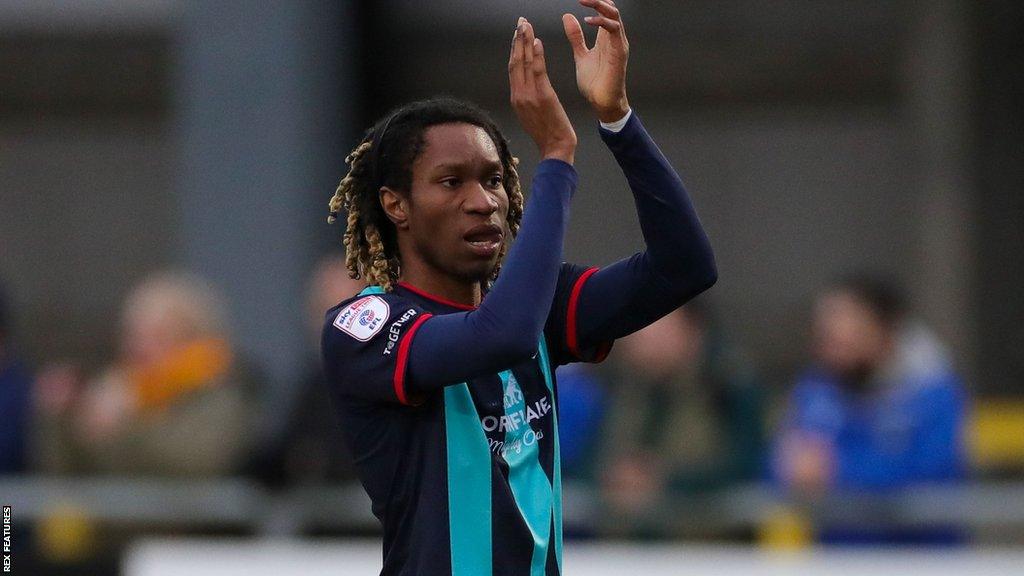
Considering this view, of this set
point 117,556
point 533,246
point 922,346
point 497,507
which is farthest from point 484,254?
point 117,556

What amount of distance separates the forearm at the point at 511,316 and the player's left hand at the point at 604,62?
180 millimetres

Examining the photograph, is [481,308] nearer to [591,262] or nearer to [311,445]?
[311,445]

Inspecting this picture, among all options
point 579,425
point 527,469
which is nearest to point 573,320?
point 527,469

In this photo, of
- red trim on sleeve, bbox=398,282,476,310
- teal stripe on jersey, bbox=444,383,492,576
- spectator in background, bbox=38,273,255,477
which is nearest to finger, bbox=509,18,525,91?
red trim on sleeve, bbox=398,282,476,310

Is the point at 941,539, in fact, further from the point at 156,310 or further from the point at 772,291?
the point at 772,291

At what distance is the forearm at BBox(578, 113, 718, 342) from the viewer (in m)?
3.23

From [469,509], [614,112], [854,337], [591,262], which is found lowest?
Result: [469,509]

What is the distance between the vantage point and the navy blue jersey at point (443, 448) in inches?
122

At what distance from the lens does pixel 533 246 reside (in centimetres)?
301

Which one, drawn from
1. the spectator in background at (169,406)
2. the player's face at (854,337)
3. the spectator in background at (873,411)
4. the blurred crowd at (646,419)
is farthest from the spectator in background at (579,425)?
the spectator in background at (169,406)

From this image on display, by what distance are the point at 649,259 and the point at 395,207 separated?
50 centimetres

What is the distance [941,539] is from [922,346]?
29.3 inches

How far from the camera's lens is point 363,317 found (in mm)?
3164

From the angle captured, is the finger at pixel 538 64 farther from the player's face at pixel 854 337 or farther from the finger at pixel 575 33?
the player's face at pixel 854 337
